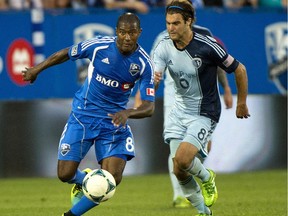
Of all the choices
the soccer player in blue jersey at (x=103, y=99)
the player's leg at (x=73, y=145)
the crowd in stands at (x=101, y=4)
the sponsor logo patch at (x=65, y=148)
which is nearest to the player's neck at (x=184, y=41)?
the soccer player in blue jersey at (x=103, y=99)

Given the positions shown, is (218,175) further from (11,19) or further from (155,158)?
(11,19)

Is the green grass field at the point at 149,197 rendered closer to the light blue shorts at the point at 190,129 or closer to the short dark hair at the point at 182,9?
the light blue shorts at the point at 190,129

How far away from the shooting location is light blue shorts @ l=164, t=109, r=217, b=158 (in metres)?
11.4

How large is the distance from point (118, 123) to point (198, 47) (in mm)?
1652

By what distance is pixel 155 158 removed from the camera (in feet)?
56.6

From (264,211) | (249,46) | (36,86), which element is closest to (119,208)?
(264,211)

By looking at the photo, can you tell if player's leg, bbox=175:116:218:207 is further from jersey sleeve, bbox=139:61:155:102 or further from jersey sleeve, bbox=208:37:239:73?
jersey sleeve, bbox=139:61:155:102

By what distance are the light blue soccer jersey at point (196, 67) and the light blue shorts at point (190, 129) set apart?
7 centimetres

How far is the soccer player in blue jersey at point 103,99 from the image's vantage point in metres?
10.9

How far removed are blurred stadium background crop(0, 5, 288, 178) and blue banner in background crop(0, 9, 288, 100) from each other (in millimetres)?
17

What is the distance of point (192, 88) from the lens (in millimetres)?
11508

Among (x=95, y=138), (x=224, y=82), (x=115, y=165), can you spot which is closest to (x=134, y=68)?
(x=95, y=138)

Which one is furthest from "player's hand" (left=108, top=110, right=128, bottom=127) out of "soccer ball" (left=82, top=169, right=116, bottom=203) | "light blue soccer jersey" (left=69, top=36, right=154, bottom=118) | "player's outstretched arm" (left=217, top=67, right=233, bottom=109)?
"player's outstretched arm" (left=217, top=67, right=233, bottom=109)

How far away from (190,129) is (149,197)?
124 inches
